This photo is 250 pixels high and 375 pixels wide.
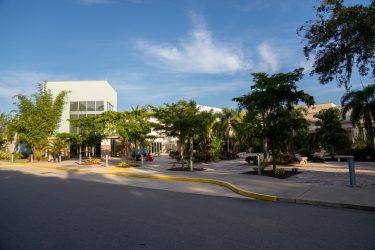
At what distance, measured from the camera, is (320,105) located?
7588 centimetres

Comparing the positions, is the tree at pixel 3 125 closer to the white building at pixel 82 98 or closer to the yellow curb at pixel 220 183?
the white building at pixel 82 98

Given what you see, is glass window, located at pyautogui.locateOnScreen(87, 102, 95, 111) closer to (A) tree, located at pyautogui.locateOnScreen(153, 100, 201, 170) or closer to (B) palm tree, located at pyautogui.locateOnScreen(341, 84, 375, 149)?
(A) tree, located at pyautogui.locateOnScreen(153, 100, 201, 170)

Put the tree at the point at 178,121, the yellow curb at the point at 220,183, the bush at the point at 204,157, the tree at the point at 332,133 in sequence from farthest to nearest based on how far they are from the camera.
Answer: the bush at the point at 204,157, the tree at the point at 332,133, the tree at the point at 178,121, the yellow curb at the point at 220,183

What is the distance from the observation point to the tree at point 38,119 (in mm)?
37625

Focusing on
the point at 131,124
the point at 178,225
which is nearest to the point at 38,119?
the point at 131,124

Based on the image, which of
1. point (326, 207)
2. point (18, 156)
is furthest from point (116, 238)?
point (18, 156)

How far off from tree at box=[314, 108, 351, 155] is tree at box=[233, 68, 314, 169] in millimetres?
16309

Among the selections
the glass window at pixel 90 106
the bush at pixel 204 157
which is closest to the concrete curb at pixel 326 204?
the bush at pixel 204 157

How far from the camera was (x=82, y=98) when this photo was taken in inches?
1841

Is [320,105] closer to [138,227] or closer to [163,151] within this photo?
[163,151]

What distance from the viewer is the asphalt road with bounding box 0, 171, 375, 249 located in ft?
15.8

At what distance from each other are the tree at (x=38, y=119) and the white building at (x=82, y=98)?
4.47 metres

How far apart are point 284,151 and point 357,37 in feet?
56.4

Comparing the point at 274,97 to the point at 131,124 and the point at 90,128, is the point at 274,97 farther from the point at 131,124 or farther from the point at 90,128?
the point at 90,128
